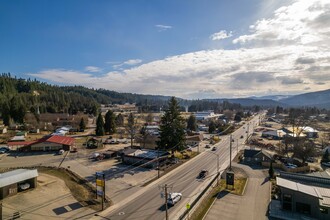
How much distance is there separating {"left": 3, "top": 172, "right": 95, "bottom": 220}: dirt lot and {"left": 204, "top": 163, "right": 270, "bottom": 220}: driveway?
50.6ft

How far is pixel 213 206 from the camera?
28.4 metres

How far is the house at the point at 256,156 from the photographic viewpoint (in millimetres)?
50125

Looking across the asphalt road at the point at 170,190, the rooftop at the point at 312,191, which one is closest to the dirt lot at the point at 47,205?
the asphalt road at the point at 170,190

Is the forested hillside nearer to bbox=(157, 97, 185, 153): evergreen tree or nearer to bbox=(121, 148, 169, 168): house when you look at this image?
bbox=(121, 148, 169, 168): house

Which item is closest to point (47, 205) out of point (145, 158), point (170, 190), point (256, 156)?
point (170, 190)

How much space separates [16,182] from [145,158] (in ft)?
75.3

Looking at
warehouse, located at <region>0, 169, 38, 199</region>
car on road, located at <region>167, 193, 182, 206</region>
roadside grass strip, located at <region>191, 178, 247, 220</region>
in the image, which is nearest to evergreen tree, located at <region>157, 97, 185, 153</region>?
roadside grass strip, located at <region>191, 178, 247, 220</region>

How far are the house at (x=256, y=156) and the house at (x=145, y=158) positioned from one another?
19186mm

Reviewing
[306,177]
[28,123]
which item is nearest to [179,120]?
[306,177]

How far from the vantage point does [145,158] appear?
46.9 m

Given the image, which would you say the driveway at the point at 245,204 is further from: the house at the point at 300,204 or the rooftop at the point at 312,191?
the rooftop at the point at 312,191

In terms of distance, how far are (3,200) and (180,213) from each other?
23358mm

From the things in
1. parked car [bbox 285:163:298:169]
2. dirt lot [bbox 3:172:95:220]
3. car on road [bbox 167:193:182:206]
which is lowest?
dirt lot [bbox 3:172:95:220]

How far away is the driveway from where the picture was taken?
26.1m
